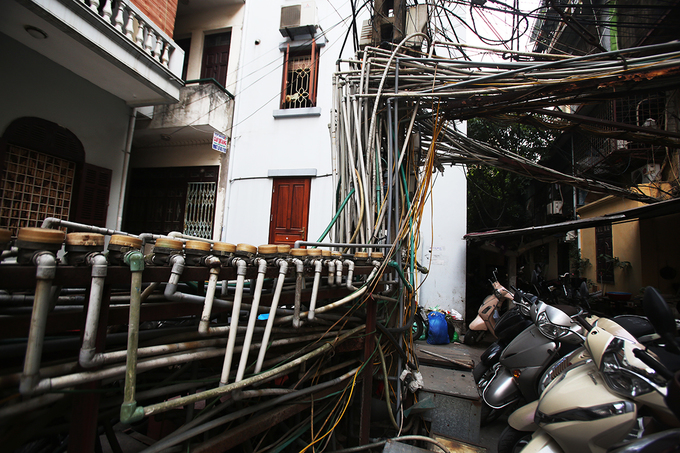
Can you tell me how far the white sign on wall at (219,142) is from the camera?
6.51 meters

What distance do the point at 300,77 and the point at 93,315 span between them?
7.04 meters

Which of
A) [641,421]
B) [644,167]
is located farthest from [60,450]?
[644,167]

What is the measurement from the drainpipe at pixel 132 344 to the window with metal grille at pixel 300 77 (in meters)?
6.43

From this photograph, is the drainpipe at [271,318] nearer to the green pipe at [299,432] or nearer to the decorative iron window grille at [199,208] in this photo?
the green pipe at [299,432]

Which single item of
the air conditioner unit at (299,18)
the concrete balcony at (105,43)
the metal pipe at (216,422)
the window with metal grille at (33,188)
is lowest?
the metal pipe at (216,422)

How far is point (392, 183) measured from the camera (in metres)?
2.88

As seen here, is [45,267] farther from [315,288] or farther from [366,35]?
[366,35]

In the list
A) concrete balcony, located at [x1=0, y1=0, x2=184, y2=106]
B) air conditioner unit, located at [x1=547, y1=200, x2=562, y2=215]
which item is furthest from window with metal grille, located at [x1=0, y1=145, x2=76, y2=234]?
air conditioner unit, located at [x1=547, y1=200, x2=562, y2=215]

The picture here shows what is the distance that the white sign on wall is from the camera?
21.4 feet

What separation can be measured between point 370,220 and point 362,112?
3.30ft

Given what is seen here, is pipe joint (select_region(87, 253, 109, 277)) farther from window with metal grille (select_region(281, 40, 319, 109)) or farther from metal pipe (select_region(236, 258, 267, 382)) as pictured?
window with metal grille (select_region(281, 40, 319, 109))

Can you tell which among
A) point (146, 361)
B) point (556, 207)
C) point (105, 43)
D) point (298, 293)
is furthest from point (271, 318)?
point (556, 207)

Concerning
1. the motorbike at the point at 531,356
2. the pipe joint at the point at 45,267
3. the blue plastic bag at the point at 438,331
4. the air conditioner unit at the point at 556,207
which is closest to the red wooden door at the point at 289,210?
the blue plastic bag at the point at 438,331

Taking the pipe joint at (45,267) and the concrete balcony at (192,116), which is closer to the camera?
the pipe joint at (45,267)
